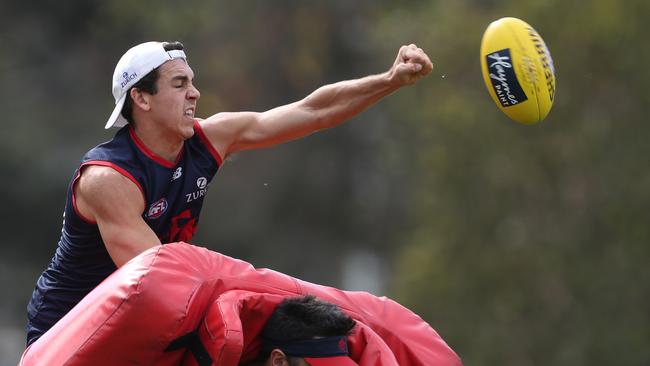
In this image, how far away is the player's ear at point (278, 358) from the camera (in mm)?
6410

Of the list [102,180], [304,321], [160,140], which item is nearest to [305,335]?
[304,321]

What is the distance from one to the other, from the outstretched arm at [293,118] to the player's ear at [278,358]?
1614mm

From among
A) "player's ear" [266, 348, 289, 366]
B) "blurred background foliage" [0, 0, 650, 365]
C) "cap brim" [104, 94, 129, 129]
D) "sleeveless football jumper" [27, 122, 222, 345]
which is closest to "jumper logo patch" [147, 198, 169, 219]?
"sleeveless football jumper" [27, 122, 222, 345]

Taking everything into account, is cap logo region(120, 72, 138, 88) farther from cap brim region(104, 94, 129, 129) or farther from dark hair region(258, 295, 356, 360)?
dark hair region(258, 295, 356, 360)

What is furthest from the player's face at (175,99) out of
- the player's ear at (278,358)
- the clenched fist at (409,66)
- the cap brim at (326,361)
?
the cap brim at (326,361)

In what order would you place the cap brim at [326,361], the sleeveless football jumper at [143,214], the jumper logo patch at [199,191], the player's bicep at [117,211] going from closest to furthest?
the cap brim at [326,361], the player's bicep at [117,211], the sleeveless football jumper at [143,214], the jumper logo patch at [199,191]

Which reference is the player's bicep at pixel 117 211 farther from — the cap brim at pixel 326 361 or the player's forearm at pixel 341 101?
the player's forearm at pixel 341 101

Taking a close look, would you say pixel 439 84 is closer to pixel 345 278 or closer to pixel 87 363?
pixel 345 278

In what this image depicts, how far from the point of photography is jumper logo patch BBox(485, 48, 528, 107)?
736 cm

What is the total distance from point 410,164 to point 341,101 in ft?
49.5

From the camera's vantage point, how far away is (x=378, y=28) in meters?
24.6

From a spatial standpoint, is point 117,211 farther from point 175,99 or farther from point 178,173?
point 175,99

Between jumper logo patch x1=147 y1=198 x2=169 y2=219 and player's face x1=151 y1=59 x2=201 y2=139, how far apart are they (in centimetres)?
35

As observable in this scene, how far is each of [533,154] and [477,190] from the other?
0.93 meters
